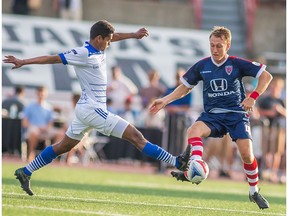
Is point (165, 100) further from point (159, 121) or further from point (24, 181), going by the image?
point (159, 121)

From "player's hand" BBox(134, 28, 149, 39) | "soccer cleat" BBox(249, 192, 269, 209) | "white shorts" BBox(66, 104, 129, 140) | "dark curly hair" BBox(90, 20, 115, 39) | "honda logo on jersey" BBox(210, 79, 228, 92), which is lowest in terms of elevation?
"soccer cleat" BBox(249, 192, 269, 209)

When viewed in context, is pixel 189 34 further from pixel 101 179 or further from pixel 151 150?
pixel 151 150

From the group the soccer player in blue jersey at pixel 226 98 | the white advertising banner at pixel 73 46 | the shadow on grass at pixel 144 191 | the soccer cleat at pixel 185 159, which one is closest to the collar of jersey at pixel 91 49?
the soccer player in blue jersey at pixel 226 98

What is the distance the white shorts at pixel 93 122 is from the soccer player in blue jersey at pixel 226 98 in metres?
0.49

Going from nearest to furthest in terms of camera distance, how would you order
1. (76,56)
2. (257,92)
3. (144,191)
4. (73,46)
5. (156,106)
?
(257,92) < (76,56) < (156,106) < (144,191) < (73,46)

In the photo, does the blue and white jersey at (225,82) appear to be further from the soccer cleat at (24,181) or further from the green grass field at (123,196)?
the soccer cleat at (24,181)

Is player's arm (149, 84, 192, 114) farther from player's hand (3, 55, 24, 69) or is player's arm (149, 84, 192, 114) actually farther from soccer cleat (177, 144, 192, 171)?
player's hand (3, 55, 24, 69)

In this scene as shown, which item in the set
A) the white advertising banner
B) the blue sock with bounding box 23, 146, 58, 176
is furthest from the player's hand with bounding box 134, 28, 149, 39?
the white advertising banner

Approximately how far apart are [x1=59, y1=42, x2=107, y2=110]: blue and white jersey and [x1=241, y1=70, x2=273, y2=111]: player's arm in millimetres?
1678

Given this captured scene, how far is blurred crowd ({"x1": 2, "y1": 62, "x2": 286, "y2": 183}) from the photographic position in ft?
62.4

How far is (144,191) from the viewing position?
12.8 metres

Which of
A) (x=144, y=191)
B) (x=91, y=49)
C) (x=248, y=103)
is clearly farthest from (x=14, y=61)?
(x=144, y=191)

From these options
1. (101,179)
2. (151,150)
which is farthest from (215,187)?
(151,150)

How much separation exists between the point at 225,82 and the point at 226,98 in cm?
18
